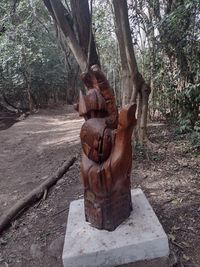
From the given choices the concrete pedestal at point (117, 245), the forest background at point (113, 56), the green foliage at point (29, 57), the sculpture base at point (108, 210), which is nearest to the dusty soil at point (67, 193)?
the concrete pedestal at point (117, 245)

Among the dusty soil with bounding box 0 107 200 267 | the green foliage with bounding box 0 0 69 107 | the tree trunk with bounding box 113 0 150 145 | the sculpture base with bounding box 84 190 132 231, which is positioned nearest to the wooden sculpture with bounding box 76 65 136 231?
the sculpture base with bounding box 84 190 132 231

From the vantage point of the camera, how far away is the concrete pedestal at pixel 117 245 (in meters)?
1.98

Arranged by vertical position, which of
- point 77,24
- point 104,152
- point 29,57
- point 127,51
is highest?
point 29,57

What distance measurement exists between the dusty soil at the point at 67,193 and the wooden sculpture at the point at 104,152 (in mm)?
518

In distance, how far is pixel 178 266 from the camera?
6.69ft

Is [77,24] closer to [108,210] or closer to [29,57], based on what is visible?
[108,210]

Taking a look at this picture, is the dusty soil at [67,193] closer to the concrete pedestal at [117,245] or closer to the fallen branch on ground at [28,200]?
the fallen branch on ground at [28,200]

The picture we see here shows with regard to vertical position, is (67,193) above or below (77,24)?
below

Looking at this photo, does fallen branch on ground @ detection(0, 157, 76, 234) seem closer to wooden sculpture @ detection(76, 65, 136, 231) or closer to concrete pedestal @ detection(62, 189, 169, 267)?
concrete pedestal @ detection(62, 189, 169, 267)

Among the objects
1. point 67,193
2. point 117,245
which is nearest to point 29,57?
point 67,193

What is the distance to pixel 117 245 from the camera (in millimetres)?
2000

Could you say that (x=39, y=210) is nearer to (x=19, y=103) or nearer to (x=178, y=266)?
(x=178, y=266)

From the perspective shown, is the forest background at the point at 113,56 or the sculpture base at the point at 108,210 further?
the forest background at the point at 113,56

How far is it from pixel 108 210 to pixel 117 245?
9.5 inches
